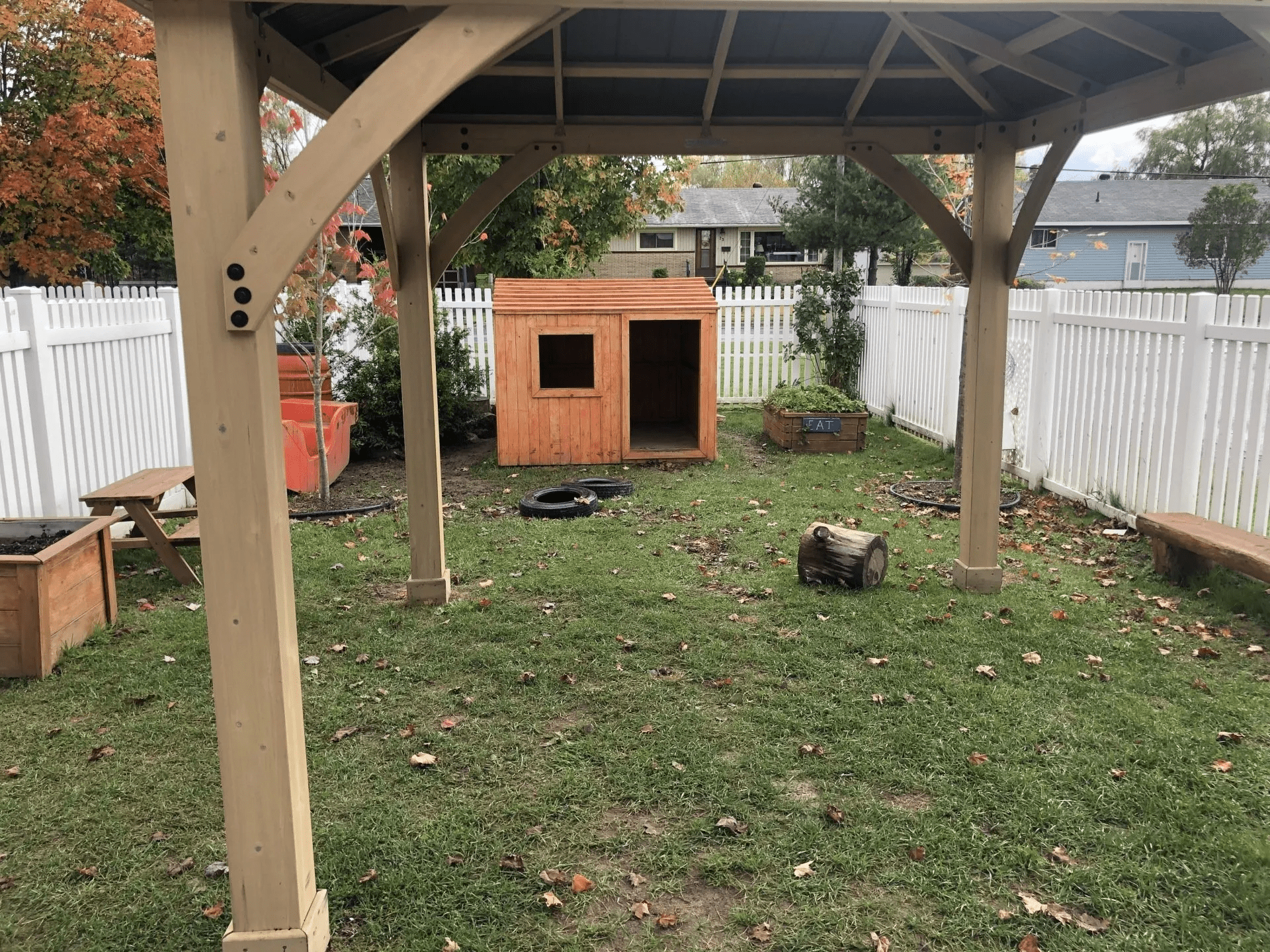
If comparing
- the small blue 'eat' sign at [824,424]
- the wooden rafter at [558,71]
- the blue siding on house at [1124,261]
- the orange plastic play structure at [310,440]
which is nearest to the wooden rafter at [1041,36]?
the wooden rafter at [558,71]

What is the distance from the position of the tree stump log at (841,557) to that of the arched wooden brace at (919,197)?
194cm

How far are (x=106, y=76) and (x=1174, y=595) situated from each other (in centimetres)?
1774

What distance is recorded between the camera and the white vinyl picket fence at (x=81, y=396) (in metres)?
6.23

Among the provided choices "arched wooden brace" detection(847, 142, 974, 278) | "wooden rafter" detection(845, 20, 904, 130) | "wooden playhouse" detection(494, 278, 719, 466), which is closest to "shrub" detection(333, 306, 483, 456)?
"wooden playhouse" detection(494, 278, 719, 466)

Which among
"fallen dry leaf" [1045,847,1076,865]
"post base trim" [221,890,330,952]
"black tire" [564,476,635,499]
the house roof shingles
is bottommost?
"fallen dry leaf" [1045,847,1076,865]

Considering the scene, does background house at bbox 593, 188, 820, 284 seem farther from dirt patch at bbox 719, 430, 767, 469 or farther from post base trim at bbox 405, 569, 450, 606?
post base trim at bbox 405, 569, 450, 606

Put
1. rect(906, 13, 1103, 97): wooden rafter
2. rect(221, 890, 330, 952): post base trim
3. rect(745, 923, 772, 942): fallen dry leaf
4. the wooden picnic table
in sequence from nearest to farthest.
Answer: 1. rect(221, 890, 330, 952): post base trim
2. rect(745, 923, 772, 942): fallen dry leaf
3. rect(906, 13, 1103, 97): wooden rafter
4. the wooden picnic table

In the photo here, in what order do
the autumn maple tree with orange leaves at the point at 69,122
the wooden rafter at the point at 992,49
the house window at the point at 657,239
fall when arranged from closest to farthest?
the wooden rafter at the point at 992,49
the autumn maple tree with orange leaves at the point at 69,122
the house window at the point at 657,239

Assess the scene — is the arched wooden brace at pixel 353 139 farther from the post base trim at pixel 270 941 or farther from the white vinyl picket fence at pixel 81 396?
the white vinyl picket fence at pixel 81 396

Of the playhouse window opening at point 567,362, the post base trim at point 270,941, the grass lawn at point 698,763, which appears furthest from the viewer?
the playhouse window opening at point 567,362

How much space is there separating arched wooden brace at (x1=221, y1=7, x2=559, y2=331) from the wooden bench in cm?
507

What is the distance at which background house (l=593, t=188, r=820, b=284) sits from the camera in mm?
36906

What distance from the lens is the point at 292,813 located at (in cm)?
283

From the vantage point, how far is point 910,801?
3.80m
